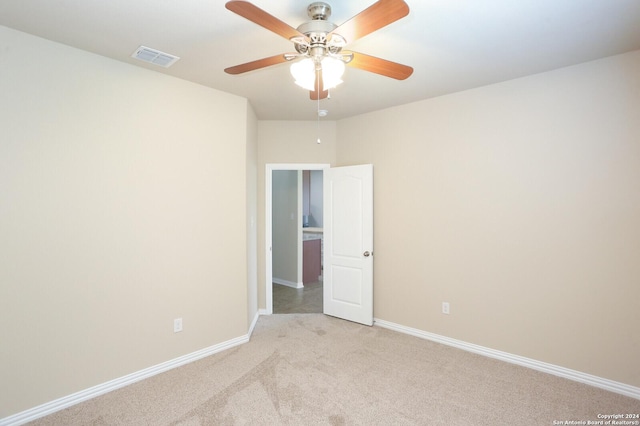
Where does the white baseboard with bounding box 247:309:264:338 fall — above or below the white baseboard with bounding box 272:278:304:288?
below

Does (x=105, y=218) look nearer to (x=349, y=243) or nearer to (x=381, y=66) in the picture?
(x=381, y=66)

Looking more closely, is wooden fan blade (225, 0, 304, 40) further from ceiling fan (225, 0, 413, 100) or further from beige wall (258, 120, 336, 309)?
beige wall (258, 120, 336, 309)

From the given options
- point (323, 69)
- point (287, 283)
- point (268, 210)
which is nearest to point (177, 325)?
point (268, 210)

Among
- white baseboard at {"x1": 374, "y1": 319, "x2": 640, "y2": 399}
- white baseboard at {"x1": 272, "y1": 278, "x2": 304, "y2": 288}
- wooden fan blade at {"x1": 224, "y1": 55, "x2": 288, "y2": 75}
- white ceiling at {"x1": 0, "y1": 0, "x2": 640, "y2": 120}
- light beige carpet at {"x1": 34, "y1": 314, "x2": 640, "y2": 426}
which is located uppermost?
white ceiling at {"x1": 0, "y1": 0, "x2": 640, "y2": 120}

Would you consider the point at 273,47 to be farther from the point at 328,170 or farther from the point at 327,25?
the point at 328,170

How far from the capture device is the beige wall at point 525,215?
8.30 feet

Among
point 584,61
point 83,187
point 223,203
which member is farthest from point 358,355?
point 584,61

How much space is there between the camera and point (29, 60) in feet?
7.20

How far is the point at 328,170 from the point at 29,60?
2.96m

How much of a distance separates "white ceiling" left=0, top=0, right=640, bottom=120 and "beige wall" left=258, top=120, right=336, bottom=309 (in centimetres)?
128

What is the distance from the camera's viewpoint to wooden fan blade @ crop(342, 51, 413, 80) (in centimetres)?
184

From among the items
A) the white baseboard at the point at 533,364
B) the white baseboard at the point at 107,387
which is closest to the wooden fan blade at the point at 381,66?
the white baseboard at the point at 533,364

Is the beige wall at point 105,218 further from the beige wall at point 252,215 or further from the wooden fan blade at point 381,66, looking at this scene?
the wooden fan blade at point 381,66

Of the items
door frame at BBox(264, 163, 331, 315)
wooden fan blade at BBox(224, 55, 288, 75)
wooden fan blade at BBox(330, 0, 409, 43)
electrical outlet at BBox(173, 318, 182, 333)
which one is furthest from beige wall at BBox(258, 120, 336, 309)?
wooden fan blade at BBox(330, 0, 409, 43)
